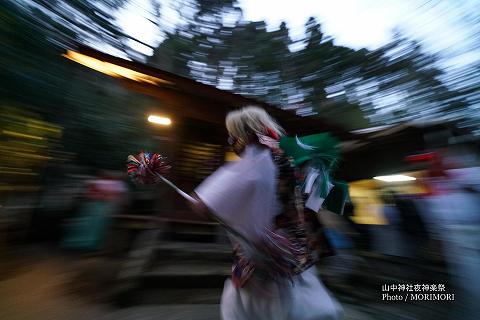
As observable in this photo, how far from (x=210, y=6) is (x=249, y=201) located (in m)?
10.7

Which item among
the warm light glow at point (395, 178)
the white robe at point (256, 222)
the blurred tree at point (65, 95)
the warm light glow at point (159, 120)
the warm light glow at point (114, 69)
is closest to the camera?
the white robe at point (256, 222)

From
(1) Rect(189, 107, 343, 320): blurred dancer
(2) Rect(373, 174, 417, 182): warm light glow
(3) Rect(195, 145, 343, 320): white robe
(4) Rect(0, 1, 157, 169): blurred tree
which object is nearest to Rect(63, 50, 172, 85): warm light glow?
(4) Rect(0, 1, 157, 169): blurred tree

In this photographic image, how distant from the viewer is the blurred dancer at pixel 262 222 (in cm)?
123

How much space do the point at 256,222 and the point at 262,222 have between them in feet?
0.10

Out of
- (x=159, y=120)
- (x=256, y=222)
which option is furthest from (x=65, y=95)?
(x=256, y=222)

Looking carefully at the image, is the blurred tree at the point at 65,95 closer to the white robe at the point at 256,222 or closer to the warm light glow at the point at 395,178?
the white robe at the point at 256,222

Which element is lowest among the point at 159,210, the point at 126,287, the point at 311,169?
the point at 126,287

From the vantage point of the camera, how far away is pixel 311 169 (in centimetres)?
162

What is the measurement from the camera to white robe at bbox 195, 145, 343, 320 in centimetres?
123

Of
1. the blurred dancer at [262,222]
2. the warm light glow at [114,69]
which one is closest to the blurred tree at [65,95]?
the warm light glow at [114,69]

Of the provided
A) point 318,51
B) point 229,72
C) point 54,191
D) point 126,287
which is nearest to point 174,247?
point 126,287

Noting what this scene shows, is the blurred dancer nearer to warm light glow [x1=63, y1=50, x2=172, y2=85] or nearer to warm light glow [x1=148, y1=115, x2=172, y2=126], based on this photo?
warm light glow [x1=63, y1=50, x2=172, y2=85]

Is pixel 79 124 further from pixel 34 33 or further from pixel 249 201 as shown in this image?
pixel 249 201

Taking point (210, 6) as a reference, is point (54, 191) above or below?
below
